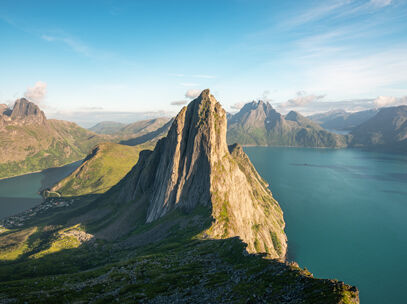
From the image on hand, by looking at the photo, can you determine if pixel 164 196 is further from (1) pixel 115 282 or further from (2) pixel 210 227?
(1) pixel 115 282

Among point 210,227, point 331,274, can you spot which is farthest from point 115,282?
point 331,274

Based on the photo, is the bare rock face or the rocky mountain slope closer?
the rocky mountain slope

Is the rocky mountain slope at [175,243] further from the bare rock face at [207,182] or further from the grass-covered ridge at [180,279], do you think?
the bare rock face at [207,182]

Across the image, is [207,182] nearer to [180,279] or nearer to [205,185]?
[205,185]

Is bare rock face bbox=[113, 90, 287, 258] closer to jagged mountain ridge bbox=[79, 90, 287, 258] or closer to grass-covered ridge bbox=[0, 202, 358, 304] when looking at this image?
jagged mountain ridge bbox=[79, 90, 287, 258]

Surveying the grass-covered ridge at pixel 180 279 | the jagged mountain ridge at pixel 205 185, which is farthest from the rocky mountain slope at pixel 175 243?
the jagged mountain ridge at pixel 205 185

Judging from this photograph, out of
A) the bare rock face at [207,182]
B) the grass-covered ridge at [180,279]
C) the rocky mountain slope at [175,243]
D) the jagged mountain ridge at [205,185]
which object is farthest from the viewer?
the jagged mountain ridge at [205,185]

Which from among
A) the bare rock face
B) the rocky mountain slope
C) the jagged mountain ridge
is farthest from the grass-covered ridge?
the jagged mountain ridge
